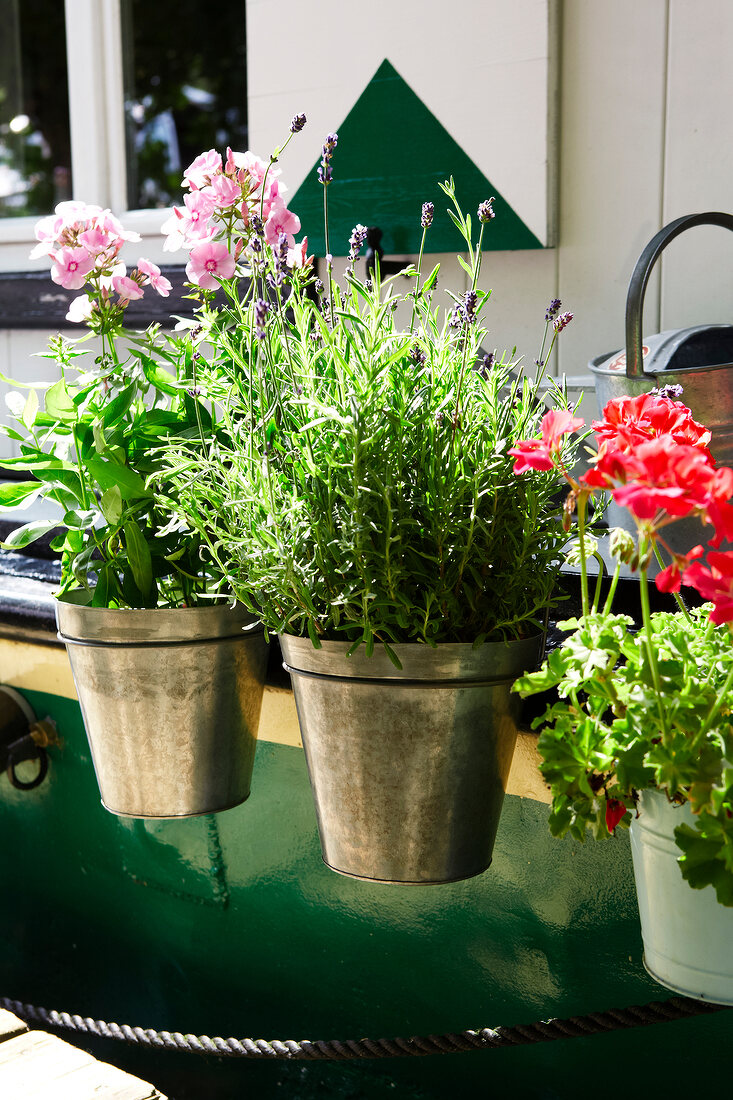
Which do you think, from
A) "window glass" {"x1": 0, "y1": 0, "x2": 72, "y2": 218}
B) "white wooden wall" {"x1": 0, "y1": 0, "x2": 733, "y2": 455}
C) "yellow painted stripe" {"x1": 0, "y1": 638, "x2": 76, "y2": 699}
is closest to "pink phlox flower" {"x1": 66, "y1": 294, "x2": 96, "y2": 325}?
"yellow painted stripe" {"x1": 0, "y1": 638, "x2": 76, "y2": 699}

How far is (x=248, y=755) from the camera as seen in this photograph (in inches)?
43.3

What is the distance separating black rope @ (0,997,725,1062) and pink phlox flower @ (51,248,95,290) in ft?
2.64

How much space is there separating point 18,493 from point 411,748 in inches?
18.8

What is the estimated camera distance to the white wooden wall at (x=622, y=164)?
4.52ft

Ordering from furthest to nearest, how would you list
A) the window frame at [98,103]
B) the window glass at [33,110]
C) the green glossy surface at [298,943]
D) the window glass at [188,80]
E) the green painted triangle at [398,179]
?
the window glass at [188,80]
the window glass at [33,110]
the window frame at [98,103]
the green painted triangle at [398,179]
the green glossy surface at [298,943]

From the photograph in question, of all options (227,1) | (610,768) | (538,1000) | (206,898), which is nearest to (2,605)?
(206,898)

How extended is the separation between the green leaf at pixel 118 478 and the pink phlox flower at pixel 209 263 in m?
0.19

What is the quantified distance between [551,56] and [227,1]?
3911 millimetres

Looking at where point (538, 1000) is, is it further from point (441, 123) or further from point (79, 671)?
Answer: point (441, 123)

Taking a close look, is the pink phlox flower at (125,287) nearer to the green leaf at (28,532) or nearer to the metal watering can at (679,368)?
the green leaf at (28,532)

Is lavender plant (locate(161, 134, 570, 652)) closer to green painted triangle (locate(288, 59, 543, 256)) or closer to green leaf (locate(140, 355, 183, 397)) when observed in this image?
green leaf (locate(140, 355, 183, 397))

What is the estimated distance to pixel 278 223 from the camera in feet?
3.13

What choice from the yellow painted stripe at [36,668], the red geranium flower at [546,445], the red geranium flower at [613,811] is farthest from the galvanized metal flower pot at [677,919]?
the yellow painted stripe at [36,668]

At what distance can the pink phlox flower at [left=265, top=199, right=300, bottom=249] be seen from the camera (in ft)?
3.09
